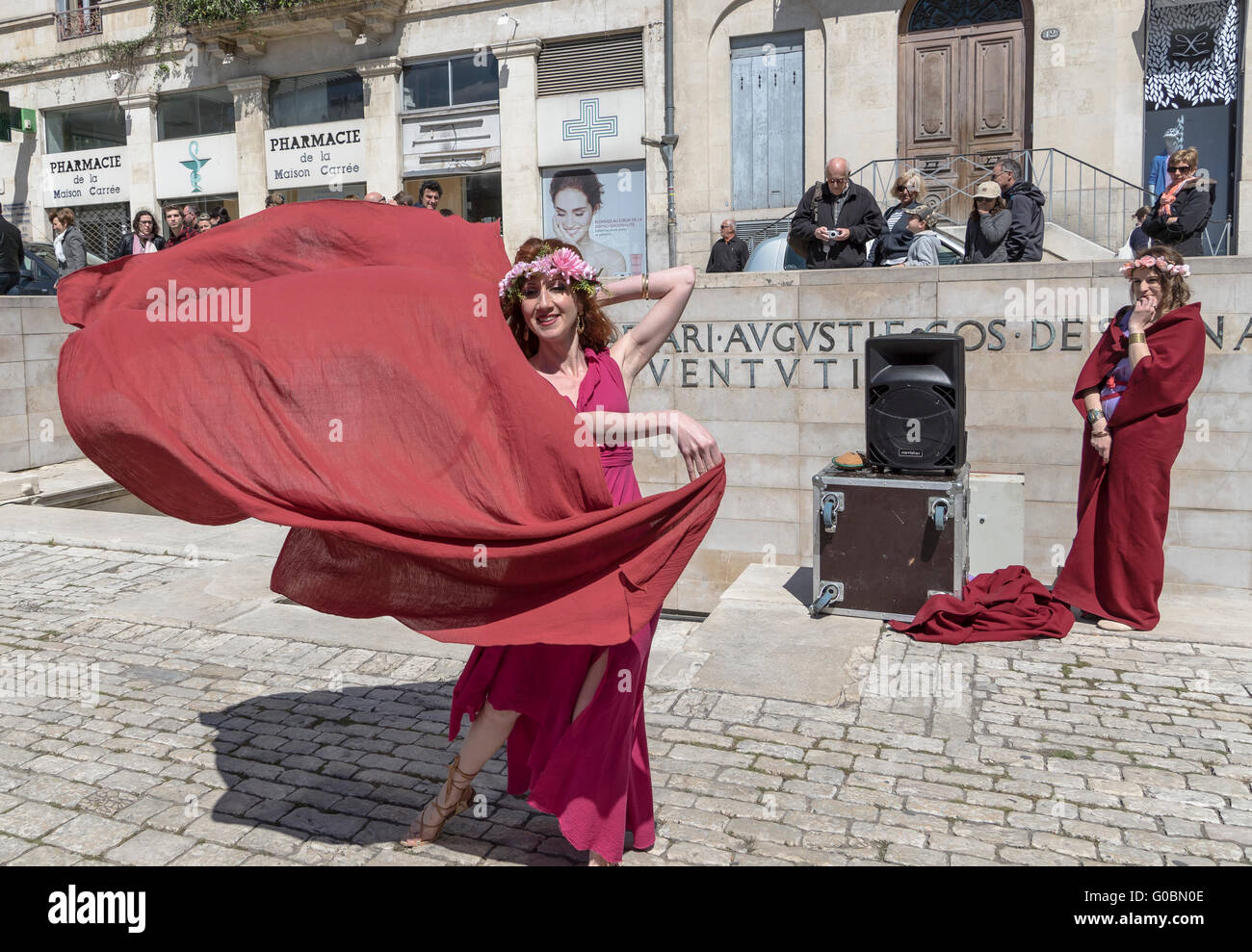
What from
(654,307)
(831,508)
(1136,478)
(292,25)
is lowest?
(831,508)

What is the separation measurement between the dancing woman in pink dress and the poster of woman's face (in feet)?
58.4

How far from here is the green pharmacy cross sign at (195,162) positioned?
26156 millimetres

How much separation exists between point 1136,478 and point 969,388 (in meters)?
3.02

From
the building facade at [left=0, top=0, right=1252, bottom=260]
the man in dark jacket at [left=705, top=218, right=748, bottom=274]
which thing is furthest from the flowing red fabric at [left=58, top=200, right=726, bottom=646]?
the building facade at [left=0, top=0, right=1252, bottom=260]

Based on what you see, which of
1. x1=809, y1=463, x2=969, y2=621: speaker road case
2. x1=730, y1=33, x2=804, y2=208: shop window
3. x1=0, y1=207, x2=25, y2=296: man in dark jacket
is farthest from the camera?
x1=730, y1=33, x2=804, y2=208: shop window

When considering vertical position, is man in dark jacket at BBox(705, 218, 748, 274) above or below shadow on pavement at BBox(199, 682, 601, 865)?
above

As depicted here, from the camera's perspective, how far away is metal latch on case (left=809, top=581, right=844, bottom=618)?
752 cm

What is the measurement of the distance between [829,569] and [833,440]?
339cm

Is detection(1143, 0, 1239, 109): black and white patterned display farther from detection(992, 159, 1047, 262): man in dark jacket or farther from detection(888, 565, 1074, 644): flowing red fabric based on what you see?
detection(888, 565, 1074, 644): flowing red fabric

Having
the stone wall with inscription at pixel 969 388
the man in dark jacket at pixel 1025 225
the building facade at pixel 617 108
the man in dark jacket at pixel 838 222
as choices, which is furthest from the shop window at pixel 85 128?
the man in dark jacket at pixel 1025 225

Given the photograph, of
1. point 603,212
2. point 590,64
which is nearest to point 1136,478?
point 603,212

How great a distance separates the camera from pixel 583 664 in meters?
3.91

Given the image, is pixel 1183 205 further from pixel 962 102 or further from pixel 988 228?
pixel 962 102
